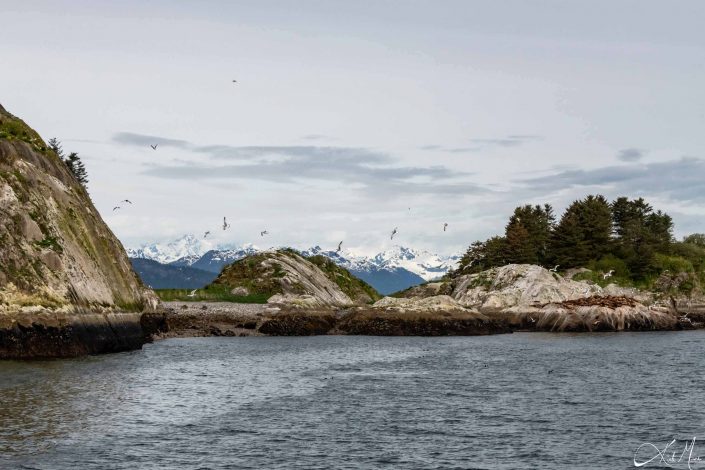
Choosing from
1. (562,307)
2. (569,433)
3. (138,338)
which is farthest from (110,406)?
(562,307)

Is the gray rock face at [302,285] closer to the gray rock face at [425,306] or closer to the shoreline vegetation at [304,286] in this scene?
the shoreline vegetation at [304,286]

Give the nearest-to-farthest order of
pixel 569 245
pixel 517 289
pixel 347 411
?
1. pixel 347 411
2. pixel 517 289
3. pixel 569 245

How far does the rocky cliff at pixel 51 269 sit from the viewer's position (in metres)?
54.3

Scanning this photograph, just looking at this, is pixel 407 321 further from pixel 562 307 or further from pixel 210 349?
pixel 210 349

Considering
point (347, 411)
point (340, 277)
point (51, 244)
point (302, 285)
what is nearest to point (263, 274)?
point (302, 285)

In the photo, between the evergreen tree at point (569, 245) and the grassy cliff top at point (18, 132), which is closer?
the grassy cliff top at point (18, 132)

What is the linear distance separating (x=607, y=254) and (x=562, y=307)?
41.5 meters

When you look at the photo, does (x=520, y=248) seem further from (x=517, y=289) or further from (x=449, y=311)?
(x=449, y=311)

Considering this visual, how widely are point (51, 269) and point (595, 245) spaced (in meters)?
111

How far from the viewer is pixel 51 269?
58.2 meters

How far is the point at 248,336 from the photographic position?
317ft

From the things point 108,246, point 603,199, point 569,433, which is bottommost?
point 569,433

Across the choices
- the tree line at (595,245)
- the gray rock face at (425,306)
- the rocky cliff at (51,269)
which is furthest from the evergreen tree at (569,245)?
the rocky cliff at (51,269)

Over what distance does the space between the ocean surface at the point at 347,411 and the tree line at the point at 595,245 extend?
77503 mm
